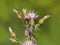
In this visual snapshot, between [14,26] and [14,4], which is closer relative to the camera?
[14,26]

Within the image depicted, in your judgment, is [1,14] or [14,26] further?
[1,14]

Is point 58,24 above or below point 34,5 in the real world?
below

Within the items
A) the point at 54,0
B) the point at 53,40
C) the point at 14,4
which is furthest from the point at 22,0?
the point at 53,40

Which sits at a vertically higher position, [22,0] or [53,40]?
[22,0]

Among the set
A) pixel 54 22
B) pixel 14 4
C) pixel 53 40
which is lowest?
pixel 53 40

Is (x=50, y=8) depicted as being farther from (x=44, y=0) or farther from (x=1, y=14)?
(x=1, y=14)

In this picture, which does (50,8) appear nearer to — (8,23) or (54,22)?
(54,22)
